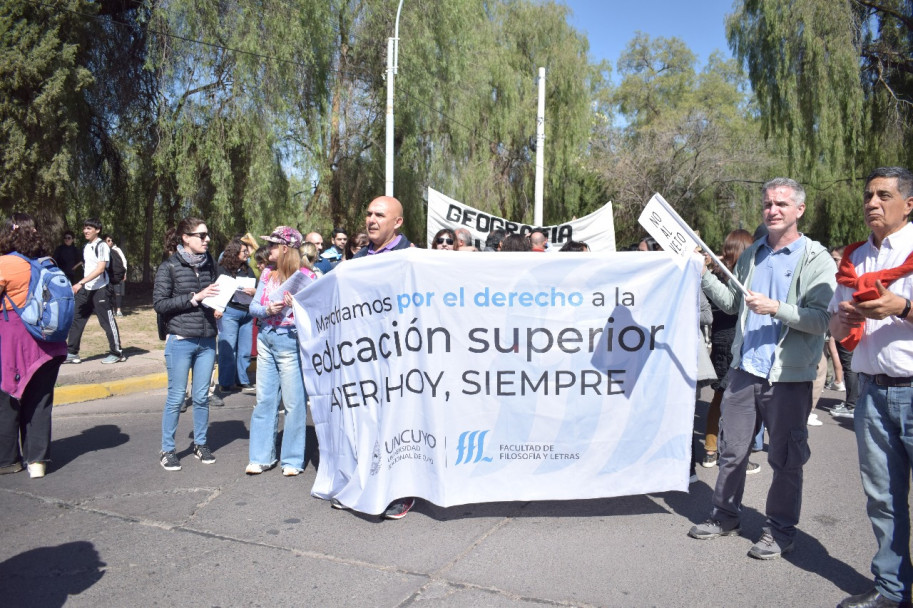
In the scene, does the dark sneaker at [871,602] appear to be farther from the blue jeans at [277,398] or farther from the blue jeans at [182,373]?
the blue jeans at [182,373]

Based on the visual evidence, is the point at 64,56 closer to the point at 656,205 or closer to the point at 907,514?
the point at 656,205

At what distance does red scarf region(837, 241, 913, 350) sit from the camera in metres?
3.07

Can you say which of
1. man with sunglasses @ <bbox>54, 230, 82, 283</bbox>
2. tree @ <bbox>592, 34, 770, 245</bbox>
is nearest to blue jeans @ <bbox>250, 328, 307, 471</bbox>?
man with sunglasses @ <bbox>54, 230, 82, 283</bbox>

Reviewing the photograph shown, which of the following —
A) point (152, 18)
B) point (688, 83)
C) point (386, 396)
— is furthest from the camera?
point (688, 83)

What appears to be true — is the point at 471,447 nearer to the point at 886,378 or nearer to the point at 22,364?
the point at 886,378

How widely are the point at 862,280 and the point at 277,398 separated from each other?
12.7ft

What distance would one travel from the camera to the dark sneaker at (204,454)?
5620mm

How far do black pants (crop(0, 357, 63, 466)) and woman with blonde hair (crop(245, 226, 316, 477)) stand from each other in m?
1.45

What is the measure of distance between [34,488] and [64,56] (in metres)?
12.1

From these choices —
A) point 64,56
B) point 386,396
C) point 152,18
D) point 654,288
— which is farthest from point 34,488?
point 152,18

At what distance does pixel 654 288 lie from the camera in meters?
4.39

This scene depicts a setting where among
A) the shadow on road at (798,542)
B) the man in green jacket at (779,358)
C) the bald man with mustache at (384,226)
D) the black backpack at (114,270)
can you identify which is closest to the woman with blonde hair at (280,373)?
the bald man with mustache at (384,226)

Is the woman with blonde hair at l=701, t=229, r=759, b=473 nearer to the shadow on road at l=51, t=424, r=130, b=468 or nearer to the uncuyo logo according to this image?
the uncuyo logo

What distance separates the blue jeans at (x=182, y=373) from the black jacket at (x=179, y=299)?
0.09 meters
